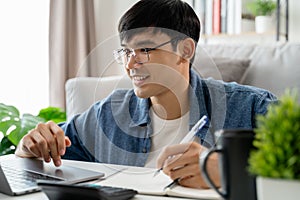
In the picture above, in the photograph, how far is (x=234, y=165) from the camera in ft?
2.12

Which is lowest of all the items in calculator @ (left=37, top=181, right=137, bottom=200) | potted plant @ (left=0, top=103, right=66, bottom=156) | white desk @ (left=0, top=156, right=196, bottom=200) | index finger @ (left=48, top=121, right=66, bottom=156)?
potted plant @ (left=0, top=103, right=66, bottom=156)

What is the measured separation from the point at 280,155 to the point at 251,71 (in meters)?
1.83

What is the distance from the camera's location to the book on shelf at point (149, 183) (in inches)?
39.0

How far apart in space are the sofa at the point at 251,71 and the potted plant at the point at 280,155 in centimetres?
152

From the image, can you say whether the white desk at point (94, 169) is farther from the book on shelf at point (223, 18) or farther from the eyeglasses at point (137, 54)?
the book on shelf at point (223, 18)

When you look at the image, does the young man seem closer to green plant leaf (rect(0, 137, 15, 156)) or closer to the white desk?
the white desk

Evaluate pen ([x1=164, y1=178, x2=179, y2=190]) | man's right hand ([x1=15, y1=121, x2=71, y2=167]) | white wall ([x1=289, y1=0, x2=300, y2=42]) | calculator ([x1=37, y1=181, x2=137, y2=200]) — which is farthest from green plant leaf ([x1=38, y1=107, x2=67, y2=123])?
calculator ([x1=37, y1=181, x2=137, y2=200])

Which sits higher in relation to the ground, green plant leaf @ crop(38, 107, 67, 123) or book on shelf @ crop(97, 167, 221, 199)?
book on shelf @ crop(97, 167, 221, 199)

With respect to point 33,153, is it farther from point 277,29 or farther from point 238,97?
point 277,29

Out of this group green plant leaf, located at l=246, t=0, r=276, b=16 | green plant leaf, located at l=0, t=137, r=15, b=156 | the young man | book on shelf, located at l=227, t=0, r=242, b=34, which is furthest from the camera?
book on shelf, located at l=227, t=0, r=242, b=34

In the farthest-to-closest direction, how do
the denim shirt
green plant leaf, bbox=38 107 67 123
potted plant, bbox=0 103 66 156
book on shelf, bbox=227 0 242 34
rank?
book on shelf, bbox=227 0 242 34
green plant leaf, bbox=38 107 67 123
potted plant, bbox=0 103 66 156
the denim shirt

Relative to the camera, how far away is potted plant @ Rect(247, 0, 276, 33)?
3205 millimetres

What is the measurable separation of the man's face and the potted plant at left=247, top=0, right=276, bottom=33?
1.98 metres

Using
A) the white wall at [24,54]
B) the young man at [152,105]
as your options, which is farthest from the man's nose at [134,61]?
the white wall at [24,54]
